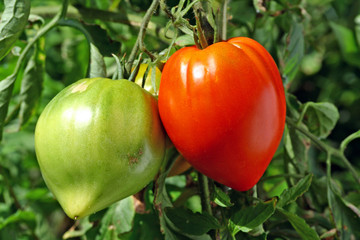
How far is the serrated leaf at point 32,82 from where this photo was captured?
977 mm

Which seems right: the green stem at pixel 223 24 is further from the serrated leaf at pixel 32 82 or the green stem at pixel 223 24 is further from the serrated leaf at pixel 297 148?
the serrated leaf at pixel 32 82

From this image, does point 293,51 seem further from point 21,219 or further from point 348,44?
point 21,219

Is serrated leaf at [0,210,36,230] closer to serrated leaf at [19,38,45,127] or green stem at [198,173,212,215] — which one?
serrated leaf at [19,38,45,127]

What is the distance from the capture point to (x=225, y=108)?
23.2 inches

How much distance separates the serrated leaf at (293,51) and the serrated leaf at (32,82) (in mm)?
503

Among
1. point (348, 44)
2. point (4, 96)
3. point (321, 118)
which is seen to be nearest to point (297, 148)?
point (321, 118)

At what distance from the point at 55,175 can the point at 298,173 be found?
511 mm

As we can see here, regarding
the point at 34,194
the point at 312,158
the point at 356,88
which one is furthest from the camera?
the point at 356,88

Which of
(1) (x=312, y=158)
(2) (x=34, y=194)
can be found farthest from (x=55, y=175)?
(1) (x=312, y=158)

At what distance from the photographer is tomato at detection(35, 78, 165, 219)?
0.58 m

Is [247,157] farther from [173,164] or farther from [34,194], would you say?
[34,194]

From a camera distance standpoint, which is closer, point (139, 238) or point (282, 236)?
point (282, 236)

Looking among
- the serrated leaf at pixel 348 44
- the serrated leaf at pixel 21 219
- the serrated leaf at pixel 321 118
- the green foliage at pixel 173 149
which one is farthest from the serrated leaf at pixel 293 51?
the serrated leaf at pixel 21 219

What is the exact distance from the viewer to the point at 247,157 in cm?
61
